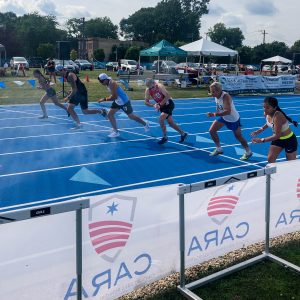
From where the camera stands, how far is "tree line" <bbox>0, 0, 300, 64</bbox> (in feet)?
257

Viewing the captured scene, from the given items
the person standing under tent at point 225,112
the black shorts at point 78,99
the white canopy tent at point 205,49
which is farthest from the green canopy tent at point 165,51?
the person standing under tent at point 225,112

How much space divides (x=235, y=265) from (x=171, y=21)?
350ft

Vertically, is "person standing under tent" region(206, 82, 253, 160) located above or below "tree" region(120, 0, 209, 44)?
below

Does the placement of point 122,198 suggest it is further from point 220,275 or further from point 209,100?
point 209,100

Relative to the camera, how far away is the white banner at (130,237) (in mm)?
3098

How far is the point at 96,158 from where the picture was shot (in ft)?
30.7

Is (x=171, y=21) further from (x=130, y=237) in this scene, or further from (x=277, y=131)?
(x=130, y=237)

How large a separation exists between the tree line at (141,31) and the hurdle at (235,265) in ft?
210

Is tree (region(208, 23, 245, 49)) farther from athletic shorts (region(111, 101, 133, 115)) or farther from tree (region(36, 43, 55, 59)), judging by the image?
athletic shorts (region(111, 101, 133, 115))

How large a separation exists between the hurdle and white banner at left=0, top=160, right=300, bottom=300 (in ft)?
0.31

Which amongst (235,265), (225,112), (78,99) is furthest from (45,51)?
(235,265)

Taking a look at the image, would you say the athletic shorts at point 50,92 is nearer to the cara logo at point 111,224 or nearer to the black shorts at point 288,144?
the black shorts at point 288,144

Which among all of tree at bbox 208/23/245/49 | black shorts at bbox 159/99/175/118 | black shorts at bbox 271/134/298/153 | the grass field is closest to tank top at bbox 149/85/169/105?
black shorts at bbox 159/99/175/118

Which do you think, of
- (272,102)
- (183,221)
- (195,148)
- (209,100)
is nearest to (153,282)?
(183,221)
